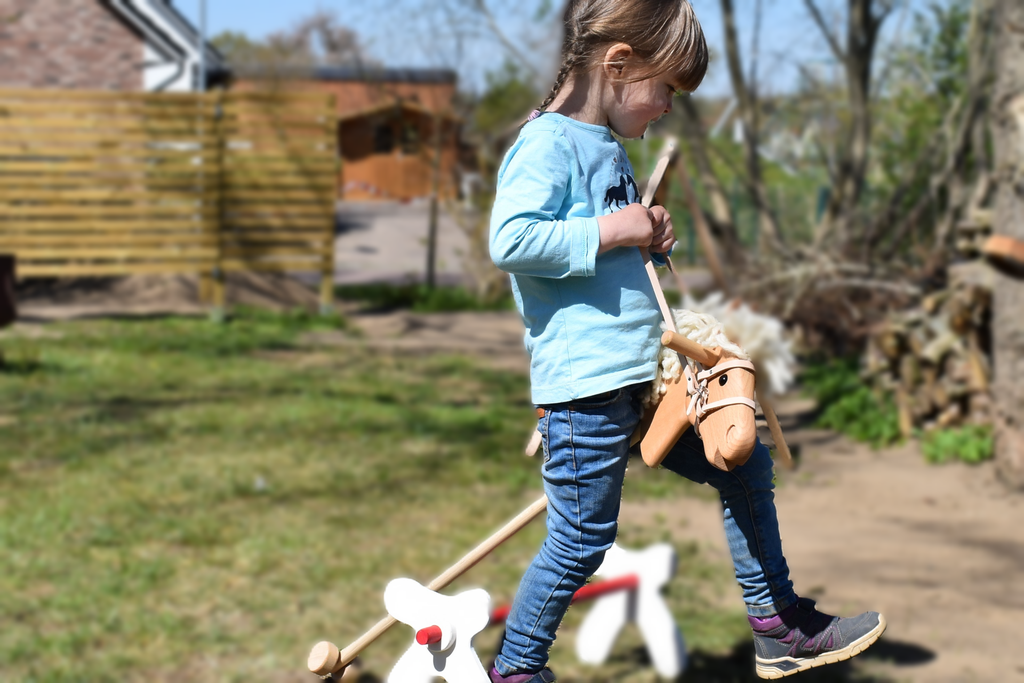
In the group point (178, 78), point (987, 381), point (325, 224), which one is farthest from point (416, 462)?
point (178, 78)

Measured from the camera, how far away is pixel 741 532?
1524 mm

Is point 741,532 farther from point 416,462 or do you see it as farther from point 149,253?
point 149,253

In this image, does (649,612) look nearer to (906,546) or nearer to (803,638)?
(906,546)

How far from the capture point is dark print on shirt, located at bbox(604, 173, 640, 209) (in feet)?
4.83

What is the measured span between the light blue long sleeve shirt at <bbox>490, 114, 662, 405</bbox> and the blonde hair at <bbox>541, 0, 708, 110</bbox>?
0.39ft

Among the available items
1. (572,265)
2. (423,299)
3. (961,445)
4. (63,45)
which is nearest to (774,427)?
(572,265)

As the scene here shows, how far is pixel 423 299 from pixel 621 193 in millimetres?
15714

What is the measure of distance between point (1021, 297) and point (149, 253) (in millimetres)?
11425

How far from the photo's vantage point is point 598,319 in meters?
1.43

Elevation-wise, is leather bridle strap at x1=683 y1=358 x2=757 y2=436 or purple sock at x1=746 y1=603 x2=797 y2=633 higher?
leather bridle strap at x1=683 y1=358 x2=757 y2=436

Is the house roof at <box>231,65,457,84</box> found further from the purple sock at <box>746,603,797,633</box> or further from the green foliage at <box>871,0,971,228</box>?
the purple sock at <box>746,603,797,633</box>

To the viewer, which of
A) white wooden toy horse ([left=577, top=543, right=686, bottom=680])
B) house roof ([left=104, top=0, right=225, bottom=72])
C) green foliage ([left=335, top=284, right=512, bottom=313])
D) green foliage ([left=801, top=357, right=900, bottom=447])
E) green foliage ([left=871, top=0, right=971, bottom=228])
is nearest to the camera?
white wooden toy horse ([left=577, top=543, right=686, bottom=680])

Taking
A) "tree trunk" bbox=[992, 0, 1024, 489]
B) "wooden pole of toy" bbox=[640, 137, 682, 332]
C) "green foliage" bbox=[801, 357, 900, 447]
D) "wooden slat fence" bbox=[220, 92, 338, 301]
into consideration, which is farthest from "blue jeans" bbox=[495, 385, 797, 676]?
"wooden slat fence" bbox=[220, 92, 338, 301]

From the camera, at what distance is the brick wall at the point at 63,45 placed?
18.6m
